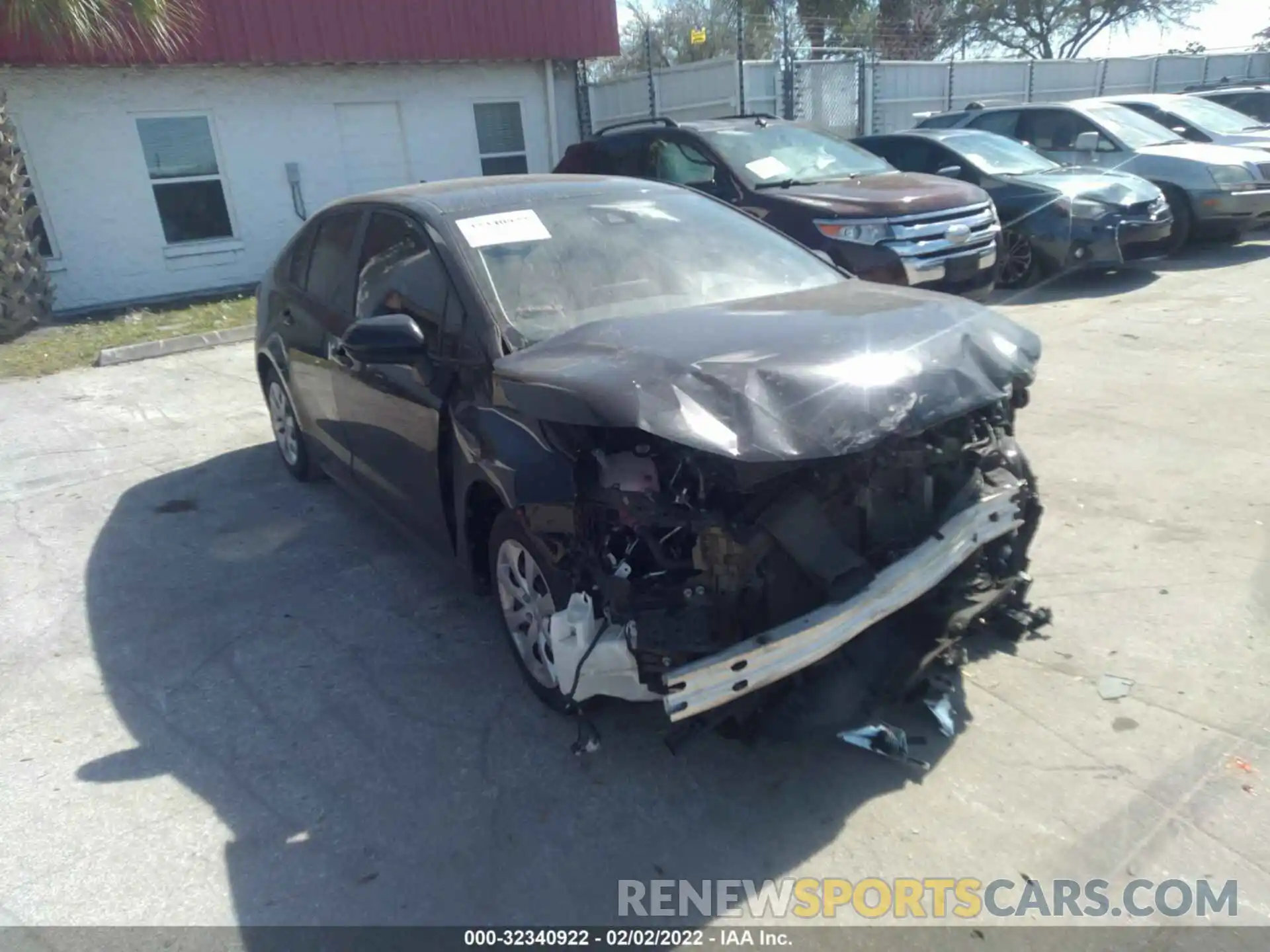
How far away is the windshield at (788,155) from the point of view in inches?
345

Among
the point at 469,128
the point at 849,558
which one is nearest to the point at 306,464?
the point at 849,558

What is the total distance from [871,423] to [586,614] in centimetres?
100

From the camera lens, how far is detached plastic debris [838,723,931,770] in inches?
119

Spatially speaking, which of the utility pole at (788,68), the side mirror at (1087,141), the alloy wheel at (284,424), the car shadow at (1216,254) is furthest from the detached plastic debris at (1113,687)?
the utility pole at (788,68)

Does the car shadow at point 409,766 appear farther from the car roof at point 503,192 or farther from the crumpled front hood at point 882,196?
the crumpled front hood at point 882,196

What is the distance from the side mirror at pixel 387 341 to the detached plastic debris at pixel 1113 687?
271cm

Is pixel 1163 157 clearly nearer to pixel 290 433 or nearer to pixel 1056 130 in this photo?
pixel 1056 130

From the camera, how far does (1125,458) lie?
17.3 feet

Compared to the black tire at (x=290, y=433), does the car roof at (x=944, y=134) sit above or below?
above

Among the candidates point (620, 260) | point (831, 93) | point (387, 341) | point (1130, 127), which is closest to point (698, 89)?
point (831, 93)

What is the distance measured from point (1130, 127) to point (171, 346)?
11652 millimetres

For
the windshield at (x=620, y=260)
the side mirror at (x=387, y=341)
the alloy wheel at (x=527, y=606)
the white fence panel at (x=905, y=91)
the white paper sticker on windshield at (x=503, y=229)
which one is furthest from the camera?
the white fence panel at (x=905, y=91)

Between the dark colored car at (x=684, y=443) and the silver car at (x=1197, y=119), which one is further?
the silver car at (x=1197, y=119)

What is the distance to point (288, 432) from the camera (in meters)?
5.92
